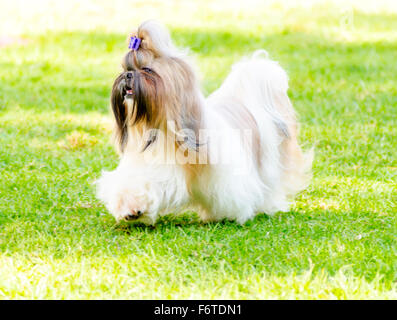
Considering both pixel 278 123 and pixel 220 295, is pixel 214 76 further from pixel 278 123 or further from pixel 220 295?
pixel 220 295

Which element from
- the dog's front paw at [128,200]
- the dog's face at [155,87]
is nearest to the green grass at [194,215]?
the dog's front paw at [128,200]

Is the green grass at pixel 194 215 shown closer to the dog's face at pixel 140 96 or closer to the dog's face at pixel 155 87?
the dog's face at pixel 155 87

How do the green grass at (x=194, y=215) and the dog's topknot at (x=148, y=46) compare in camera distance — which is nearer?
the green grass at (x=194, y=215)

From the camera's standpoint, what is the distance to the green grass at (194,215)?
4.02 m

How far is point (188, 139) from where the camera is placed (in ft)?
15.4

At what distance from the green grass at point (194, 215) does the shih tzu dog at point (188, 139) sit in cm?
23

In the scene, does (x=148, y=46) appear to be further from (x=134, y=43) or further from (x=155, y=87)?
(x=155, y=87)

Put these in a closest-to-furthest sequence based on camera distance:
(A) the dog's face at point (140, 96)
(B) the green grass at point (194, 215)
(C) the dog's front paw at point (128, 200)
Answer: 1. (B) the green grass at point (194, 215)
2. (A) the dog's face at point (140, 96)
3. (C) the dog's front paw at point (128, 200)

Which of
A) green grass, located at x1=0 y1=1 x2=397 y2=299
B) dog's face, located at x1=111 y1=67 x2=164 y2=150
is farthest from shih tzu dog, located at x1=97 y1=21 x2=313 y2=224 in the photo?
green grass, located at x1=0 y1=1 x2=397 y2=299

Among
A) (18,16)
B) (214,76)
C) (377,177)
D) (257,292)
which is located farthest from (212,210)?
(18,16)

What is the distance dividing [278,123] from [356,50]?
7.16m

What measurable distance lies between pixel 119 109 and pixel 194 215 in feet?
4.22

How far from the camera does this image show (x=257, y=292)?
12.6 ft
